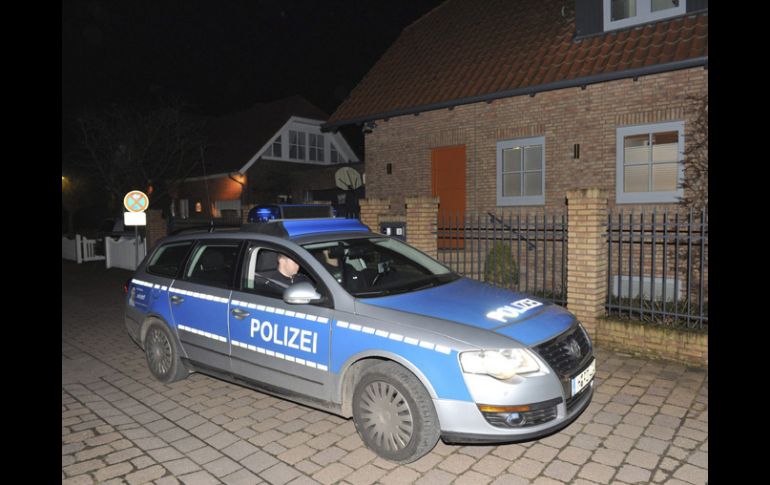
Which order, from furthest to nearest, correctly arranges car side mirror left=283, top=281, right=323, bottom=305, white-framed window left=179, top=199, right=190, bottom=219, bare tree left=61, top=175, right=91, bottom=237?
bare tree left=61, top=175, right=91, bottom=237, white-framed window left=179, top=199, right=190, bottom=219, car side mirror left=283, top=281, right=323, bottom=305

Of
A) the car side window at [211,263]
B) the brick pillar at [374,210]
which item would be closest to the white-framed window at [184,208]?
the brick pillar at [374,210]

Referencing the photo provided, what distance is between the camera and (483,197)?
12039 millimetres

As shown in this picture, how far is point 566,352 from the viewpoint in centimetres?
369

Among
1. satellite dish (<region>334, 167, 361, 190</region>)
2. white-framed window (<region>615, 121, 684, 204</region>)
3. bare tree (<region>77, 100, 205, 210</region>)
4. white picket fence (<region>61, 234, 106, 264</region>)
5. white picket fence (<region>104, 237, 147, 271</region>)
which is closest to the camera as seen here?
white-framed window (<region>615, 121, 684, 204</region>)

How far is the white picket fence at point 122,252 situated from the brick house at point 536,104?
7.52 m

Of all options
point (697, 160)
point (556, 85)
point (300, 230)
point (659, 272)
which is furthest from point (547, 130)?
point (300, 230)

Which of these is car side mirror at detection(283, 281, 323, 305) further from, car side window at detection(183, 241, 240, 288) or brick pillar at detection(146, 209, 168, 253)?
brick pillar at detection(146, 209, 168, 253)

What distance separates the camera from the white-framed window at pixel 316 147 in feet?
87.5

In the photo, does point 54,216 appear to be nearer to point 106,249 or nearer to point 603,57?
point 603,57

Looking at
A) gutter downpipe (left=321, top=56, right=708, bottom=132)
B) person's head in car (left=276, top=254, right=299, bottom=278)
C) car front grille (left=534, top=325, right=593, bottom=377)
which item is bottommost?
car front grille (left=534, top=325, right=593, bottom=377)

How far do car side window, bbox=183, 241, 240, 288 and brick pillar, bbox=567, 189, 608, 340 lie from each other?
4416mm

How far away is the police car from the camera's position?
335cm

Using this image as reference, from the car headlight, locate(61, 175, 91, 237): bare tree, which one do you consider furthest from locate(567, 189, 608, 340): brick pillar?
locate(61, 175, 91, 237): bare tree
